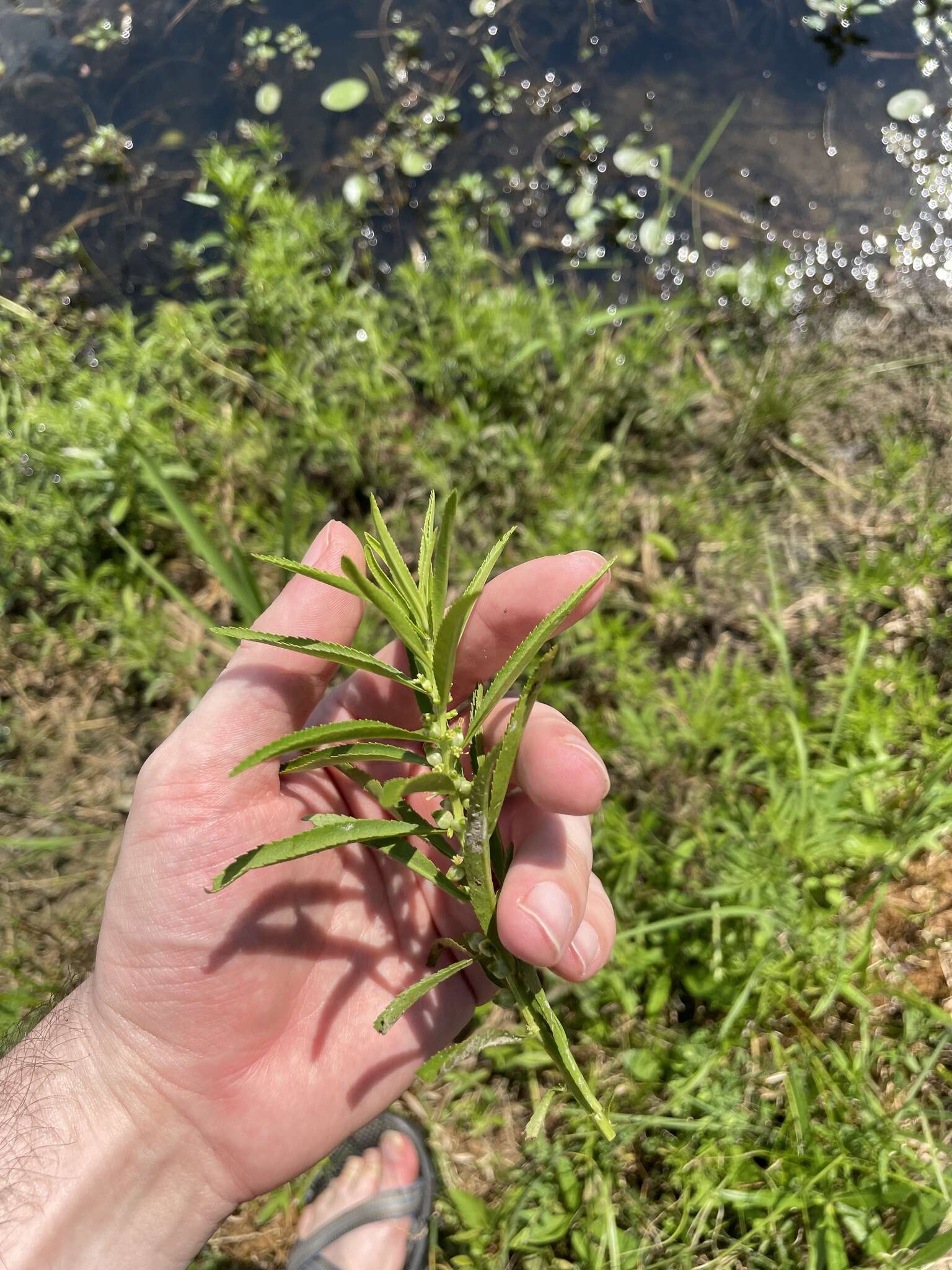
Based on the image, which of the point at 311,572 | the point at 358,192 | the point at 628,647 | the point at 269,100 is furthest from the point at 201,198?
the point at 311,572

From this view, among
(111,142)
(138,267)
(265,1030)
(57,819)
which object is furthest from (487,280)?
(265,1030)

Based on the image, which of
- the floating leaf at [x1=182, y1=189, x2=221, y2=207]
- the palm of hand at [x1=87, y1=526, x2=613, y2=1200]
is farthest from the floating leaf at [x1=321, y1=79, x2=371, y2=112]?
the palm of hand at [x1=87, y1=526, x2=613, y2=1200]

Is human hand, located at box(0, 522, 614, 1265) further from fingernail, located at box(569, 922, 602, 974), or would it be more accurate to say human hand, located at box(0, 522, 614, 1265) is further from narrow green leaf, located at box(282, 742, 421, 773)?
narrow green leaf, located at box(282, 742, 421, 773)

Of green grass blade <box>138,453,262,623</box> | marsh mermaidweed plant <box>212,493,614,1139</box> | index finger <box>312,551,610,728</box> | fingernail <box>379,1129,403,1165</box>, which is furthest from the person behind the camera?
fingernail <box>379,1129,403,1165</box>

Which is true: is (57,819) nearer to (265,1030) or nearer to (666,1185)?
(265,1030)

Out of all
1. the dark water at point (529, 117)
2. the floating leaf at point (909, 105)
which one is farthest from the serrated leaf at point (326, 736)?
the floating leaf at point (909, 105)

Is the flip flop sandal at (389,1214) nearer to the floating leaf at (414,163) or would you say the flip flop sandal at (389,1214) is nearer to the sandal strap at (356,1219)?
the sandal strap at (356,1219)
